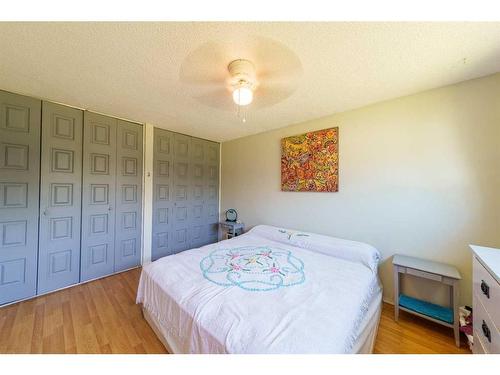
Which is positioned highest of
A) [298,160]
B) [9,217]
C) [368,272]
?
[298,160]

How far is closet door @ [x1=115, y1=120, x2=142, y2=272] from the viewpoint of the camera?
8.48ft

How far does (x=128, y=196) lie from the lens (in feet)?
8.80

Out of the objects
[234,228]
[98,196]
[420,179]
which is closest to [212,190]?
[234,228]

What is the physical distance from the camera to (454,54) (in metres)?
1.28

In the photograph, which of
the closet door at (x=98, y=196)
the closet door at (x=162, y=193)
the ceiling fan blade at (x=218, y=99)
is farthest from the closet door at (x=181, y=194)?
the ceiling fan blade at (x=218, y=99)

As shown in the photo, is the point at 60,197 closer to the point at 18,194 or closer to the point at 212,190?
the point at 18,194

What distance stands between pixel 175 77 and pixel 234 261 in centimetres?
172

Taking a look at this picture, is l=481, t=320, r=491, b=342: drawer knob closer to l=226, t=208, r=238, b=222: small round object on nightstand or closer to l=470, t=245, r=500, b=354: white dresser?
l=470, t=245, r=500, b=354: white dresser

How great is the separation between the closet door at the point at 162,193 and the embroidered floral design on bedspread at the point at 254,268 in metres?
1.46

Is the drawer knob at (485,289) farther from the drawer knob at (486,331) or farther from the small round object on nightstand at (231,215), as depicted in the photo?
the small round object on nightstand at (231,215)

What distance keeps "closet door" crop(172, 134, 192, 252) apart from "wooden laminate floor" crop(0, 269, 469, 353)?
4.17 feet

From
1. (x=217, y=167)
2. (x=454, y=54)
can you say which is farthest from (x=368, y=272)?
(x=217, y=167)

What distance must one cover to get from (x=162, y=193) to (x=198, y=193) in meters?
0.66
